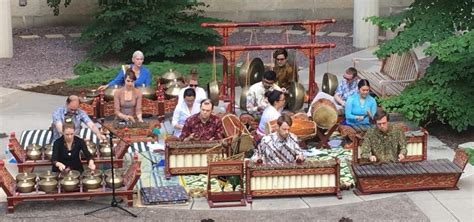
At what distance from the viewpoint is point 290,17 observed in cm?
2688

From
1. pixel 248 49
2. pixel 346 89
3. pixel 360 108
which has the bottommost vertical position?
pixel 360 108

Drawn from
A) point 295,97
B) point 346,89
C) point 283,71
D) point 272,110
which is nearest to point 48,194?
point 272,110

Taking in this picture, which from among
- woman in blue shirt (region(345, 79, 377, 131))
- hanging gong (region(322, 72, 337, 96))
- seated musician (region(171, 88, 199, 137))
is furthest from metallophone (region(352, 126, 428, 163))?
seated musician (region(171, 88, 199, 137))

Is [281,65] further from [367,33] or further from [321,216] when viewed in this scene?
[367,33]

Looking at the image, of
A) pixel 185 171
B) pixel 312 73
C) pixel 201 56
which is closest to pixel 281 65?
pixel 312 73

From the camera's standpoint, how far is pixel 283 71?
1552cm

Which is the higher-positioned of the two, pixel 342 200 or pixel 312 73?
pixel 312 73

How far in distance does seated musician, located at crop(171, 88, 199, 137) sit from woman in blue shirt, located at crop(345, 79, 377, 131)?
7.73 feet

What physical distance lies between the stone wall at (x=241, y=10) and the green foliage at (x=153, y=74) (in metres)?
6.38

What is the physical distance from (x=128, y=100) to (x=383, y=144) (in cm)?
471

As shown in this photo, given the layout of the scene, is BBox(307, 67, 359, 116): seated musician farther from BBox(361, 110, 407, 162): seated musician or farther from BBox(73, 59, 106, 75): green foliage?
BBox(73, 59, 106, 75): green foliage

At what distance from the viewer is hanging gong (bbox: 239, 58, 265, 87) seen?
1595cm

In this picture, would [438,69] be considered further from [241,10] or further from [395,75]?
[241,10]

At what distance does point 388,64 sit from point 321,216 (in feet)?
23.9
